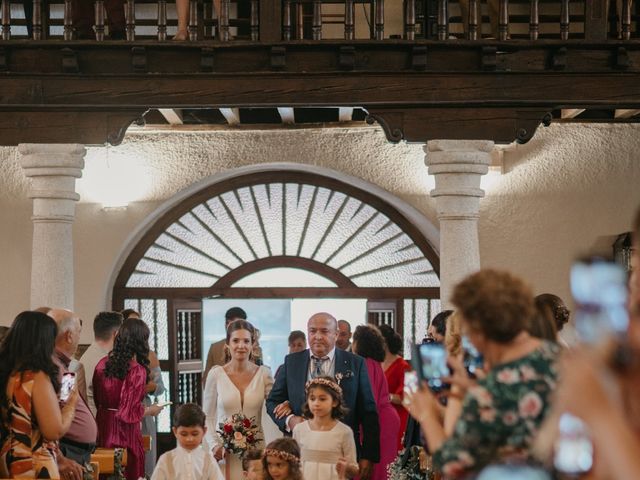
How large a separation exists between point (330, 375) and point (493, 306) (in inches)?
154

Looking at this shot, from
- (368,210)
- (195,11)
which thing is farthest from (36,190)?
(368,210)

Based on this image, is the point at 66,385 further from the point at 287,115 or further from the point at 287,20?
the point at 287,115

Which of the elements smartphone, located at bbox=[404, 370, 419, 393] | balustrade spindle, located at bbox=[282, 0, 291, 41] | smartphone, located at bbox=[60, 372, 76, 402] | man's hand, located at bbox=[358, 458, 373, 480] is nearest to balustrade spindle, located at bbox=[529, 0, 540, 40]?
balustrade spindle, located at bbox=[282, 0, 291, 41]

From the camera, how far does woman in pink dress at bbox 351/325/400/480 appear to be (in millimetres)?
8047

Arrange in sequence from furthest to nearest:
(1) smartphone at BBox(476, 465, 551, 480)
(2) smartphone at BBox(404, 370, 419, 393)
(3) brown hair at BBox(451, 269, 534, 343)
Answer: (2) smartphone at BBox(404, 370, 419, 393) → (3) brown hair at BBox(451, 269, 534, 343) → (1) smartphone at BBox(476, 465, 551, 480)

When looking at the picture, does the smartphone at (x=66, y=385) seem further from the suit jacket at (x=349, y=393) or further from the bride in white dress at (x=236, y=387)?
the bride in white dress at (x=236, y=387)

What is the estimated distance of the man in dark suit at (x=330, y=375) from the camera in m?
7.38

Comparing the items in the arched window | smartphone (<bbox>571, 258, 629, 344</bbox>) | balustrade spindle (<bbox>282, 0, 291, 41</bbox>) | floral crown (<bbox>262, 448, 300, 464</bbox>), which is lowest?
floral crown (<bbox>262, 448, 300, 464</bbox>)

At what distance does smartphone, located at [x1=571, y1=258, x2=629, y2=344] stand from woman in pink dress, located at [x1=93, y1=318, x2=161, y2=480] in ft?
18.0

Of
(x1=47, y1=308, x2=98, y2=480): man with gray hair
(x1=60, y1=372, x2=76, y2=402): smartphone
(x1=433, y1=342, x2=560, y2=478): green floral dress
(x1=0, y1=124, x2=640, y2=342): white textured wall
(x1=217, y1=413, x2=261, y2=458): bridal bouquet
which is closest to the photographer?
(x1=433, y1=342, x2=560, y2=478): green floral dress

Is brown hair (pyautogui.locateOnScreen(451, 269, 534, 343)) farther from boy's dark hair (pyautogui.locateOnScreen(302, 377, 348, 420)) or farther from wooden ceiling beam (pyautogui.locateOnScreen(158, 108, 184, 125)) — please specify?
wooden ceiling beam (pyautogui.locateOnScreen(158, 108, 184, 125))

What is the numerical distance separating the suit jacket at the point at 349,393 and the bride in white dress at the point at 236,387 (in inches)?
17.3

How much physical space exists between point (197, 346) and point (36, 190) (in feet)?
11.7

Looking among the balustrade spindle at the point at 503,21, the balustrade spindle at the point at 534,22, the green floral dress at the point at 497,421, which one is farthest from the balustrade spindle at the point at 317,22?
the green floral dress at the point at 497,421
